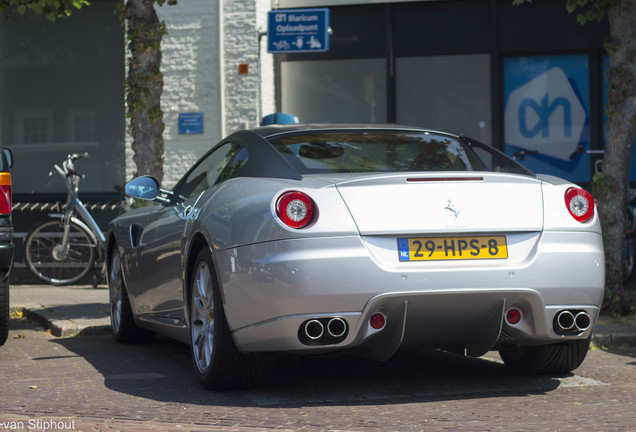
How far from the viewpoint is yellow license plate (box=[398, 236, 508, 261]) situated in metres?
5.02

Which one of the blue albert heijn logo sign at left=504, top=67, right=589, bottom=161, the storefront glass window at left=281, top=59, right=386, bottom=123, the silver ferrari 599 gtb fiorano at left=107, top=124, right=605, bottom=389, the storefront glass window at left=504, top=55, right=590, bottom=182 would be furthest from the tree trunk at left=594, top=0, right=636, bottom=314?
the storefront glass window at left=281, top=59, right=386, bottom=123

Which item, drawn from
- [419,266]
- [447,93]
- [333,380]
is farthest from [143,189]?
[447,93]

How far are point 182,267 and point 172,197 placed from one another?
96cm

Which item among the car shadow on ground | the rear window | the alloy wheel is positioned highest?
the rear window

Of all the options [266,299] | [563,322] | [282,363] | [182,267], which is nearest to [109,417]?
[266,299]

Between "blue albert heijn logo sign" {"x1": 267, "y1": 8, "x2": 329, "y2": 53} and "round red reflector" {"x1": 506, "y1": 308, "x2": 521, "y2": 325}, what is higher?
"blue albert heijn logo sign" {"x1": 267, "y1": 8, "x2": 329, "y2": 53}

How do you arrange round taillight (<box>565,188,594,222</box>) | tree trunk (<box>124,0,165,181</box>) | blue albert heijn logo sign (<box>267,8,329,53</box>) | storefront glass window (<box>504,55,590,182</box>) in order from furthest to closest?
storefront glass window (<box>504,55,590,182</box>) < blue albert heijn logo sign (<box>267,8,329,53</box>) < tree trunk (<box>124,0,165,181</box>) < round taillight (<box>565,188,594,222</box>)

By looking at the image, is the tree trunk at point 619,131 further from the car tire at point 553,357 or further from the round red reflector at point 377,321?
the round red reflector at point 377,321

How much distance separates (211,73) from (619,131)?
653cm

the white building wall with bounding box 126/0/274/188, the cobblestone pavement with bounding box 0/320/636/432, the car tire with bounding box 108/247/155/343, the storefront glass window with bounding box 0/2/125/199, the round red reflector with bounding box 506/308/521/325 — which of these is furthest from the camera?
the storefront glass window with bounding box 0/2/125/199

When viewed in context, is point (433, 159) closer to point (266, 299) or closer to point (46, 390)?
point (266, 299)

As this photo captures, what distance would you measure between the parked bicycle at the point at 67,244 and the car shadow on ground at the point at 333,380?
218 inches

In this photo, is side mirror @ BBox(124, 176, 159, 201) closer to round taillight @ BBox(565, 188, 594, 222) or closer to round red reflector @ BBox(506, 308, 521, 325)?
round red reflector @ BBox(506, 308, 521, 325)

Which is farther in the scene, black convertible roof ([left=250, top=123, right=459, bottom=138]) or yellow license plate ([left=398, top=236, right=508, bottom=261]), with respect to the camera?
black convertible roof ([left=250, top=123, right=459, bottom=138])
